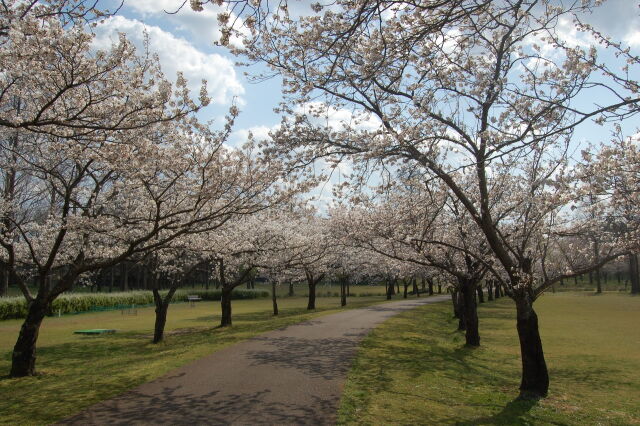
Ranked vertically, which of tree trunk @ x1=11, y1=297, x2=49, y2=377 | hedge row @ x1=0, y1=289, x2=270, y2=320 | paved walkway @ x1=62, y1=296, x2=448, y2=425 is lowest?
hedge row @ x1=0, y1=289, x2=270, y2=320

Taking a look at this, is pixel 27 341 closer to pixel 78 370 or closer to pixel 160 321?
pixel 78 370

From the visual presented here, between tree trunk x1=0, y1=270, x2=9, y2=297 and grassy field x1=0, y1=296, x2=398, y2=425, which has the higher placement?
tree trunk x1=0, y1=270, x2=9, y2=297

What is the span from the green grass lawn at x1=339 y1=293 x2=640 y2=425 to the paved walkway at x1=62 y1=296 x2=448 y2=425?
21.7 inches

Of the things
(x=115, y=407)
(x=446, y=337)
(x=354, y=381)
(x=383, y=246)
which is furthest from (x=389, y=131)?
(x=446, y=337)

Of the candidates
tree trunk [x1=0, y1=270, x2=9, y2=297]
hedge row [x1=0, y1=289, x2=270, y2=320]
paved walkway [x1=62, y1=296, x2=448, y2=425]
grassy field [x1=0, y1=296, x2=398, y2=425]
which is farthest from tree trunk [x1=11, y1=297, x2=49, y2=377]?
tree trunk [x1=0, y1=270, x2=9, y2=297]

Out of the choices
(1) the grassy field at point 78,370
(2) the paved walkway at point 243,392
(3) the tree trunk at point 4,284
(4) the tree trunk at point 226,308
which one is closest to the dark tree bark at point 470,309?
(2) the paved walkway at point 243,392

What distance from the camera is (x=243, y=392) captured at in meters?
8.78

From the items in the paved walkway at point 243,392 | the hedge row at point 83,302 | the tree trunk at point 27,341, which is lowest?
the hedge row at point 83,302

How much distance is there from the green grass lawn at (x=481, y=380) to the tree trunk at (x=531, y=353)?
1.13ft

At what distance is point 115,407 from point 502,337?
64.2 ft

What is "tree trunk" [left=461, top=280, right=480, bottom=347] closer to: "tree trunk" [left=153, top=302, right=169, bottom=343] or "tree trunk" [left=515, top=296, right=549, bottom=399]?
"tree trunk" [left=515, top=296, right=549, bottom=399]

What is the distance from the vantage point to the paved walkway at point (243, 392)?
726 cm

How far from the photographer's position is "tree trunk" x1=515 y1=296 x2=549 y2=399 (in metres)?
10.1

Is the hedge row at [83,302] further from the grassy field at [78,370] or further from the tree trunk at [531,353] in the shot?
the tree trunk at [531,353]
